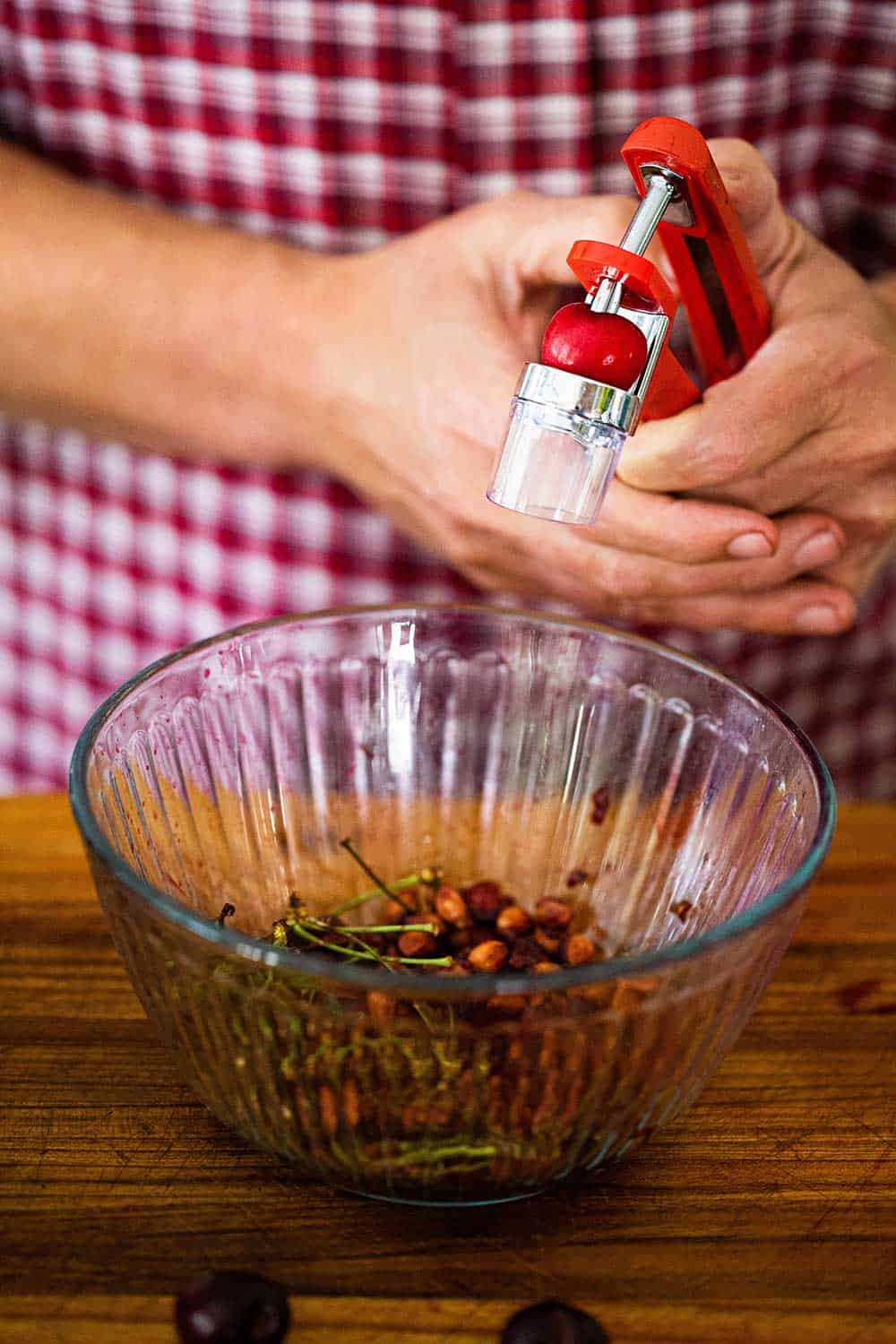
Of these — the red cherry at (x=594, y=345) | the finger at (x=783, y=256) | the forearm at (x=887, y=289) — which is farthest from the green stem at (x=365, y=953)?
the forearm at (x=887, y=289)

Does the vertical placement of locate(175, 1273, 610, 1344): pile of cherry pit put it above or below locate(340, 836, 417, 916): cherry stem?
above

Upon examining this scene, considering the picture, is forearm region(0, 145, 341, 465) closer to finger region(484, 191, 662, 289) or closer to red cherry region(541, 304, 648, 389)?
finger region(484, 191, 662, 289)

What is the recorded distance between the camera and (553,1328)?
38 cm

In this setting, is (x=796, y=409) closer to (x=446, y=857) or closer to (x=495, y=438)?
(x=495, y=438)

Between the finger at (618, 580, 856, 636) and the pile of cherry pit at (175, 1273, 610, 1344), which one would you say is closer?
the pile of cherry pit at (175, 1273, 610, 1344)

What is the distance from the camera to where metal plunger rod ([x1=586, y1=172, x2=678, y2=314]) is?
381mm

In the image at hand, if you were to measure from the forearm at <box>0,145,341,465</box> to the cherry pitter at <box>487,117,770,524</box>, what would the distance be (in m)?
0.35

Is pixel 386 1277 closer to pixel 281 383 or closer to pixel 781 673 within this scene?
pixel 281 383

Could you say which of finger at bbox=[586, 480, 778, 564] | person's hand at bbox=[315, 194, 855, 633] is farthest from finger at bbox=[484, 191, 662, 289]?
finger at bbox=[586, 480, 778, 564]

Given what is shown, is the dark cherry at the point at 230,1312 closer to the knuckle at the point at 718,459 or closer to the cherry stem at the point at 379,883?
the cherry stem at the point at 379,883

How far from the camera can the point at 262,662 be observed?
58 centimetres

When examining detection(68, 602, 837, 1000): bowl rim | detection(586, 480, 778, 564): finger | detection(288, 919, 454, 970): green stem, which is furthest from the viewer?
detection(586, 480, 778, 564): finger

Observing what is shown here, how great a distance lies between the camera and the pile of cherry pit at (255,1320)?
380 millimetres

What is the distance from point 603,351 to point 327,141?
0.48 m
